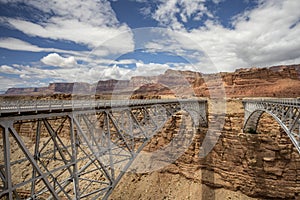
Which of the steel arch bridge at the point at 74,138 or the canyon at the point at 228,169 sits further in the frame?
the canyon at the point at 228,169

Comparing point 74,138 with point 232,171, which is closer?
point 74,138

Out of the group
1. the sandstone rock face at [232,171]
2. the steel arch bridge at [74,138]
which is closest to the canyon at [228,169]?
the sandstone rock face at [232,171]

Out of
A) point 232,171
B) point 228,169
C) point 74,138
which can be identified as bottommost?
point 232,171

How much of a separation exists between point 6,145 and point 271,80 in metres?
79.9

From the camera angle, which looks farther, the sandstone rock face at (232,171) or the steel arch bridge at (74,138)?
the sandstone rock face at (232,171)

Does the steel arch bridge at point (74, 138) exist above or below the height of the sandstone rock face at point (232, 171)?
above

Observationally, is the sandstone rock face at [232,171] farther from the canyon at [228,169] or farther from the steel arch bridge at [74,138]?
the steel arch bridge at [74,138]

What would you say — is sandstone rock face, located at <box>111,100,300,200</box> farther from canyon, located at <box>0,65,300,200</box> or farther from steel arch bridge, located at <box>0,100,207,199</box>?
steel arch bridge, located at <box>0,100,207,199</box>

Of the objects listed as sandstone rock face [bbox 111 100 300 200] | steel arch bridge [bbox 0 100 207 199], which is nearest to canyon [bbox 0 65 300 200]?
sandstone rock face [bbox 111 100 300 200]

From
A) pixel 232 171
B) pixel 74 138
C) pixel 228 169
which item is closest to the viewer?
pixel 74 138

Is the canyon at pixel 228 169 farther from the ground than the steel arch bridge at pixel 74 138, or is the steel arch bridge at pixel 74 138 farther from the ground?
the steel arch bridge at pixel 74 138

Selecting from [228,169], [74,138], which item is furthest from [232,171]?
[74,138]

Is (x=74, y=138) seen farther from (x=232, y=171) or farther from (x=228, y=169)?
(x=232, y=171)

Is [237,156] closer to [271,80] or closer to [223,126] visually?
[223,126]
